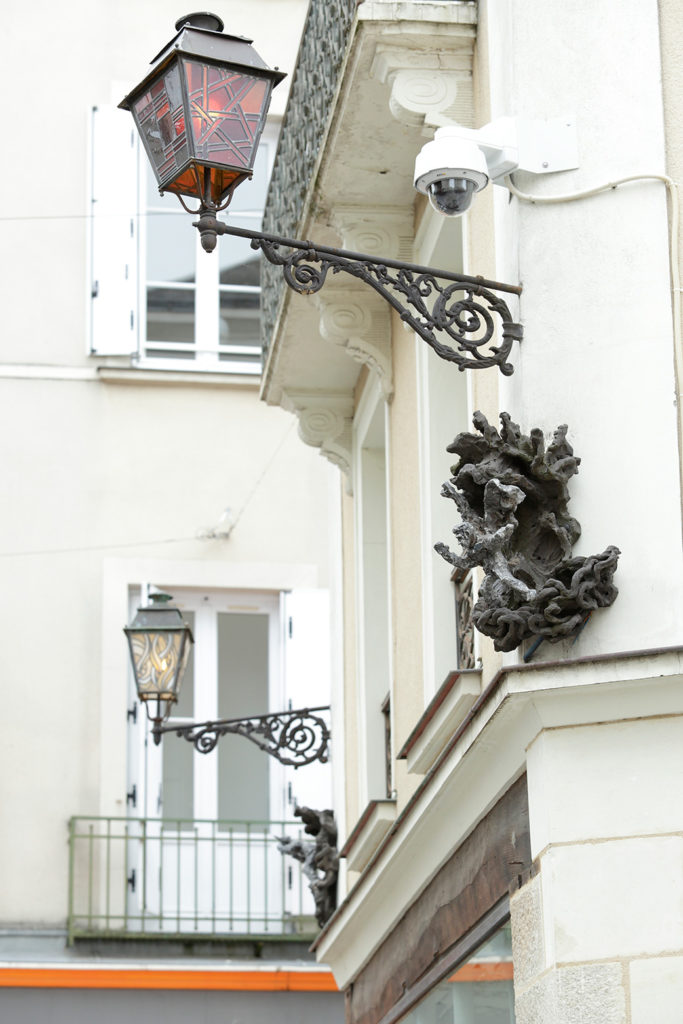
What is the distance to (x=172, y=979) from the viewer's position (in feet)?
48.2

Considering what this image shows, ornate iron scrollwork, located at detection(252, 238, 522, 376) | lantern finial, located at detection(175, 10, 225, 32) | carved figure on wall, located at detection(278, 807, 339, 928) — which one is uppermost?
lantern finial, located at detection(175, 10, 225, 32)

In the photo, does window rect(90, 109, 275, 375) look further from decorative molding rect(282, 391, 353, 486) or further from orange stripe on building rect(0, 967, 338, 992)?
decorative molding rect(282, 391, 353, 486)

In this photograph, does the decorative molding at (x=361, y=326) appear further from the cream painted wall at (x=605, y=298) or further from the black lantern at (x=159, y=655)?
→ the black lantern at (x=159, y=655)

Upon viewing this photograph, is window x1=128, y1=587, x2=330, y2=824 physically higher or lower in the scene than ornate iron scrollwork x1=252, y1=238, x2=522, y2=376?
higher

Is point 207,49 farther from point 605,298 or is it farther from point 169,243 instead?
point 169,243

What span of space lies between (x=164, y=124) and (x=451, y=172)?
34.9 inches

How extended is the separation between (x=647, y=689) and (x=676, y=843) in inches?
16.7

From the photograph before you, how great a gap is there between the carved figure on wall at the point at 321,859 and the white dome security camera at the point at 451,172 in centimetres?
590

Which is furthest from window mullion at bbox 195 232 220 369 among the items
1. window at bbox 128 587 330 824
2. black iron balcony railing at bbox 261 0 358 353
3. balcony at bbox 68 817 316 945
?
black iron balcony railing at bbox 261 0 358 353

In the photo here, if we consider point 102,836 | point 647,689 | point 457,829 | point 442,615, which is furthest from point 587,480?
point 102,836

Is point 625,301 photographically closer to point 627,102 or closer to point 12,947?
point 627,102

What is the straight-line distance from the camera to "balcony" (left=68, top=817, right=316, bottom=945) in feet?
49.2

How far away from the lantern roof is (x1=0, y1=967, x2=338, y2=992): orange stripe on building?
939cm

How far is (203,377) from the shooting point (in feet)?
53.3
